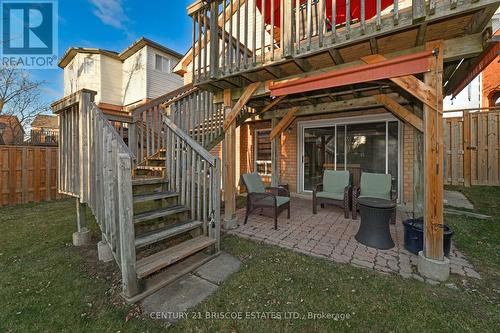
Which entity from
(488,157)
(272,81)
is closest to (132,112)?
(272,81)

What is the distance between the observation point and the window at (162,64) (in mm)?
13690

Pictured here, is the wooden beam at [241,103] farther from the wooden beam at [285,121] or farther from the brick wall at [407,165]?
the brick wall at [407,165]

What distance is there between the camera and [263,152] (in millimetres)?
8383

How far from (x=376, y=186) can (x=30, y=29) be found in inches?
511

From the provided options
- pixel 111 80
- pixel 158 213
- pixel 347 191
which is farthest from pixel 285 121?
pixel 111 80

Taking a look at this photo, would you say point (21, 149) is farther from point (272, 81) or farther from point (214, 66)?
point (272, 81)

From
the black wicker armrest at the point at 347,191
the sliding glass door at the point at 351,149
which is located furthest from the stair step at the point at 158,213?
the sliding glass door at the point at 351,149

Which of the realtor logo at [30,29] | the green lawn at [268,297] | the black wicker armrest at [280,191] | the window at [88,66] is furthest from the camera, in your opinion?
the window at [88,66]

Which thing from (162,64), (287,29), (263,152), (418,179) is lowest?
(418,179)

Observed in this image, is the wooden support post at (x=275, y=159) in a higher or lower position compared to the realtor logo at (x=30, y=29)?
lower

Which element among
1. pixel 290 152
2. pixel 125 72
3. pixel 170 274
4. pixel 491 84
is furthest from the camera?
pixel 125 72

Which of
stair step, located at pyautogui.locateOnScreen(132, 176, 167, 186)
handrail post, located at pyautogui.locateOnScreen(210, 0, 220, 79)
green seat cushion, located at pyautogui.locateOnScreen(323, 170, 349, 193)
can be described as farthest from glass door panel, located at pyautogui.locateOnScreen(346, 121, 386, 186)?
stair step, located at pyautogui.locateOnScreen(132, 176, 167, 186)

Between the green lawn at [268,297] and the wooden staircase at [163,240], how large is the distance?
13.5 inches

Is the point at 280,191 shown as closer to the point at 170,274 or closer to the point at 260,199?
the point at 260,199
